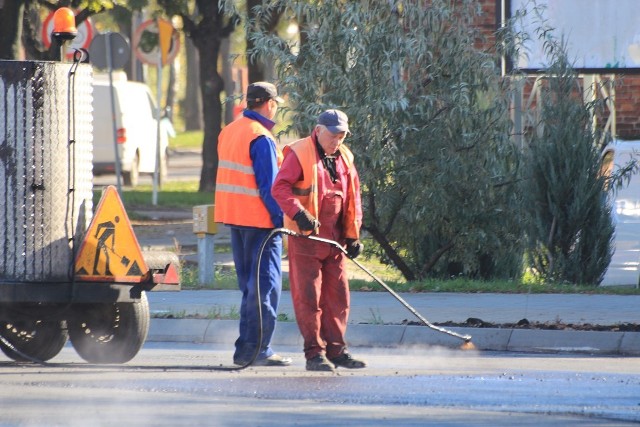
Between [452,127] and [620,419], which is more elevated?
[452,127]

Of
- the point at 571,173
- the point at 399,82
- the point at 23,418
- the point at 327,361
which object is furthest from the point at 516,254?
the point at 23,418

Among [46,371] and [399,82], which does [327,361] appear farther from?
[399,82]

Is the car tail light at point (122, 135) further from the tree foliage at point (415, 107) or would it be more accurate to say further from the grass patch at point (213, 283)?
the tree foliage at point (415, 107)

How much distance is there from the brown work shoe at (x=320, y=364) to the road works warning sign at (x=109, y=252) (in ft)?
3.92

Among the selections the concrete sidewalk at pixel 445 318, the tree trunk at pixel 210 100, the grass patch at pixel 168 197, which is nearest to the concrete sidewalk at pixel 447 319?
the concrete sidewalk at pixel 445 318

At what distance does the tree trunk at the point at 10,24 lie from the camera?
2270 cm

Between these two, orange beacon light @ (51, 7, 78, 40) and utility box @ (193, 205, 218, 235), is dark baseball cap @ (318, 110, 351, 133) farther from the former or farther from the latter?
utility box @ (193, 205, 218, 235)

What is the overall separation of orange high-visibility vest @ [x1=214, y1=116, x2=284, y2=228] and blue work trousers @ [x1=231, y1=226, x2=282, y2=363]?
0.08 metres

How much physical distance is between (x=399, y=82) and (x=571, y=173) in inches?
75.3

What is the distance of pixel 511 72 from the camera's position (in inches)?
603

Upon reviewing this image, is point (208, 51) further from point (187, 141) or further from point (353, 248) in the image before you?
point (187, 141)

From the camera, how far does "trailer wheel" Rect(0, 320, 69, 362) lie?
1000 centimetres

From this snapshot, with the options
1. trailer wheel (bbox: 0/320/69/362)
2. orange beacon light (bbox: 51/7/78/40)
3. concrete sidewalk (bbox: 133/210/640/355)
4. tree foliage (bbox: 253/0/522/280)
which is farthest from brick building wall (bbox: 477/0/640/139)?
orange beacon light (bbox: 51/7/78/40)

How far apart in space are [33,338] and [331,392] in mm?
2372
